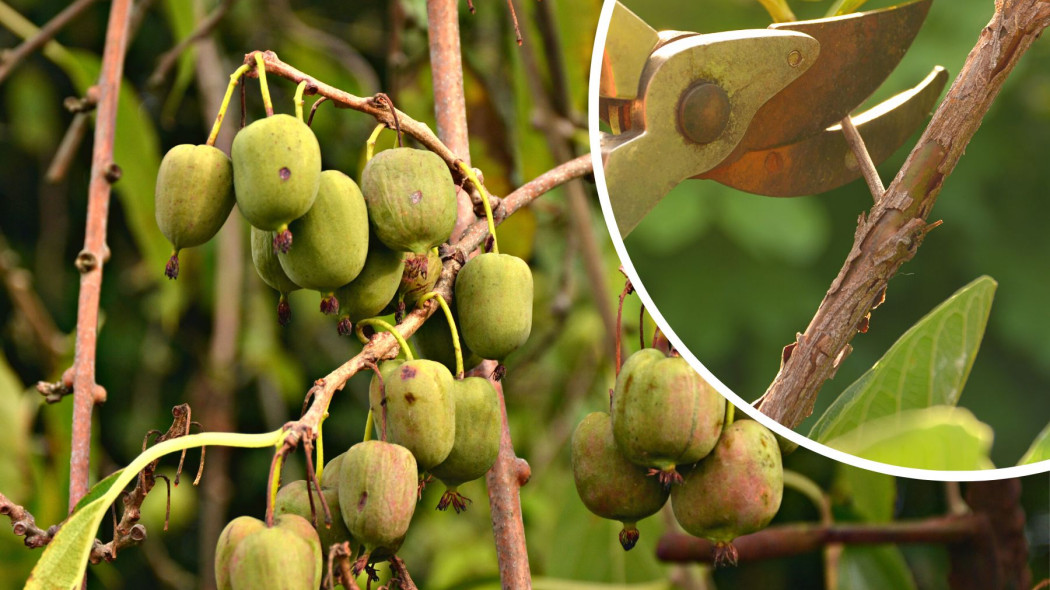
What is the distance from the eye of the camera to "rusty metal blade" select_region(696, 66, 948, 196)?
746 mm

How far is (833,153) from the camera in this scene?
759 mm

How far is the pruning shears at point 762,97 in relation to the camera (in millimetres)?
753

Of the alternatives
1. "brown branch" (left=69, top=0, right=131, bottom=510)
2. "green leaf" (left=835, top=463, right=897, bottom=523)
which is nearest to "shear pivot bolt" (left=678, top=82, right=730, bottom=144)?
"brown branch" (left=69, top=0, right=131, bottom=510)

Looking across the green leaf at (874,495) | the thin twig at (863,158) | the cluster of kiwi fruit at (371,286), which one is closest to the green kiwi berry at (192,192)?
the cluster of kiwi fruit at (371,286)

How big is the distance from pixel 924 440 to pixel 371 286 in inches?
17.4

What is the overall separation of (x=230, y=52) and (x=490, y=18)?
0.70 metres

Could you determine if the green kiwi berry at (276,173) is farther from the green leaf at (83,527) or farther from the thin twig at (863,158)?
the thin twig at (863,158)

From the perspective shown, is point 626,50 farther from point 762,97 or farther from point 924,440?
point 924,440

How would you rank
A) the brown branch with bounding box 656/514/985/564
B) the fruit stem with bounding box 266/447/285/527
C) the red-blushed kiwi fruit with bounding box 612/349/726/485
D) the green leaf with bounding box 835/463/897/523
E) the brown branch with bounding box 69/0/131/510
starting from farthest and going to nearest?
the green leaf with bounding box 835/463/897/523 < the brown branch with bounding box 656/514/985/564 < the brown branch with bounding box 69/0/131/510 < the red-blushed kiwi fruit with bounding box 612/349/726/485 < the fruit stem with bounding box 266/447/285/527

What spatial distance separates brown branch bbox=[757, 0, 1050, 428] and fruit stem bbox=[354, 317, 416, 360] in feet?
0.95

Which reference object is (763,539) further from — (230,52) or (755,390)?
(230,52)

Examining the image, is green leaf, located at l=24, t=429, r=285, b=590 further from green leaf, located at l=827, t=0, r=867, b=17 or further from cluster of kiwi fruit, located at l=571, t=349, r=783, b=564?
green leaf, located at l=827, t=0, r=867, b=17

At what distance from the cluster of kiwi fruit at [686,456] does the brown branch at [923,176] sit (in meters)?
0.09

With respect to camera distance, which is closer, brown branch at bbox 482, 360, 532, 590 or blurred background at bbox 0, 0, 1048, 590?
brown branch at bbox 482, 360, 532, 590
